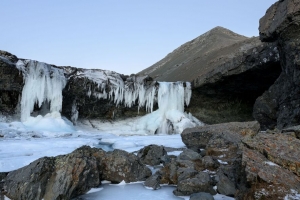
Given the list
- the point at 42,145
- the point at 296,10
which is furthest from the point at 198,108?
the point at 42,145

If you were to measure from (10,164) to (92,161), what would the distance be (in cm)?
210

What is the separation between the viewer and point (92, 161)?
4.38 m

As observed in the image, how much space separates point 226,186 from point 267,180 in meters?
1.01

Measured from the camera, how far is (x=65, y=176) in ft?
12.4

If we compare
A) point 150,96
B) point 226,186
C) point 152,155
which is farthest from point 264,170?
point 150,96

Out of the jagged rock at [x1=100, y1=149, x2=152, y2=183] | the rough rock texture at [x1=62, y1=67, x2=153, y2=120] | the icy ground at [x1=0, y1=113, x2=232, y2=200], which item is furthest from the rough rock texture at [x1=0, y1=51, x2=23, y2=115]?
the jagged rock at [x1=100, y1=149, x2=152, y2=183]

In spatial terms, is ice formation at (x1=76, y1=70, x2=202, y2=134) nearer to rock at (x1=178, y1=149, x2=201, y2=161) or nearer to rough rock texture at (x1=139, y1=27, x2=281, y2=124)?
rough rock texture at (x1=139, y1=27, x2=281, y2=124)

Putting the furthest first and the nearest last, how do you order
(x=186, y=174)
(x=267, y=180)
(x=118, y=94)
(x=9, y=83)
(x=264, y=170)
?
(x=118, y=94), (x=9, y=83), (x=186, y=174), (x=264, y=170), (x=267, y=180)

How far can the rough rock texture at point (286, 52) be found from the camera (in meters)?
8.18

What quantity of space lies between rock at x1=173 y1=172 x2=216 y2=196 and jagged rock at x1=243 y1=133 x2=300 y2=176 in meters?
0.86

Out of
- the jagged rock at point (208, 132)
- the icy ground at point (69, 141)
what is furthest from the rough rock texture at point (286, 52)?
the icy ground at point (69, 141)

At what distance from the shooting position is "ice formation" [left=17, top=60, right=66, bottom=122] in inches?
504

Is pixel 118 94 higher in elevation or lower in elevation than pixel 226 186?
higher

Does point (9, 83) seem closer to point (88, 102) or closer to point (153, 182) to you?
point (88, 102)
